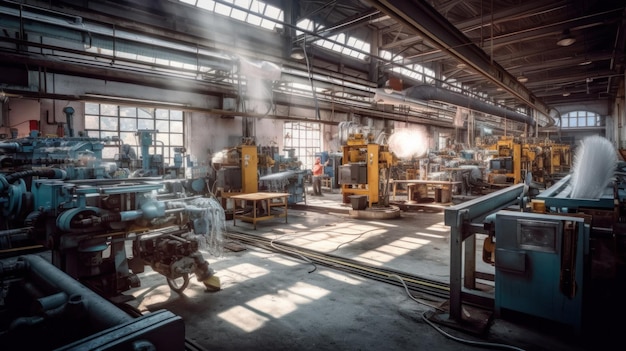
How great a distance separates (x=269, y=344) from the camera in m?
2.66

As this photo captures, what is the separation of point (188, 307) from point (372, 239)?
3580 millimetres

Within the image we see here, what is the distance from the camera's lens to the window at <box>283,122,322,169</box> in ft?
53.0

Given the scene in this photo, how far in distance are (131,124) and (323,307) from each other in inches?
409

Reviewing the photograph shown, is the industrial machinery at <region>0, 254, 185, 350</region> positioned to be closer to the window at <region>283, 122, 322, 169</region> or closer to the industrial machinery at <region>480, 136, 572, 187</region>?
the industrial machinery at <region>480, 136, 572, 187</region>

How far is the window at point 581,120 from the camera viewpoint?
2661 centimetres

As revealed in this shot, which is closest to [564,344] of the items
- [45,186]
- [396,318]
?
[396,318]

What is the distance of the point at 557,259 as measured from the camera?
2500 millimetres

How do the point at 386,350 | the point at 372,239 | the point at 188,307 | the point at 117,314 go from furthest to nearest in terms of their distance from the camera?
the point at 372,239, the point at 188,307, the point at 386,350, the point at 117,314

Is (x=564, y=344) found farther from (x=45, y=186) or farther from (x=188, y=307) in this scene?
(x=45, y=186)

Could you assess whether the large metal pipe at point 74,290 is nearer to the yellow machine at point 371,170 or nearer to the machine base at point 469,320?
the machine base at point 469,320

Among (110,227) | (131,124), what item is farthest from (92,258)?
(131,124)

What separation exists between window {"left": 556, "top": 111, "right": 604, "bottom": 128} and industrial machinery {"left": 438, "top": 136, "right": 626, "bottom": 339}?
1221 inches

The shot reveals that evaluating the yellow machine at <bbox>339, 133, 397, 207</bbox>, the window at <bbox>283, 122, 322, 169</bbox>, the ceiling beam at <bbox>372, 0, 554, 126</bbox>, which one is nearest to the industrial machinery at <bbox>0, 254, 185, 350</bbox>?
the ceiling beam at <bbox>372, 0, 554, 126</bbox>

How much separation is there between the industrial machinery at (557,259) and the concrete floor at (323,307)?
0.27 meters
